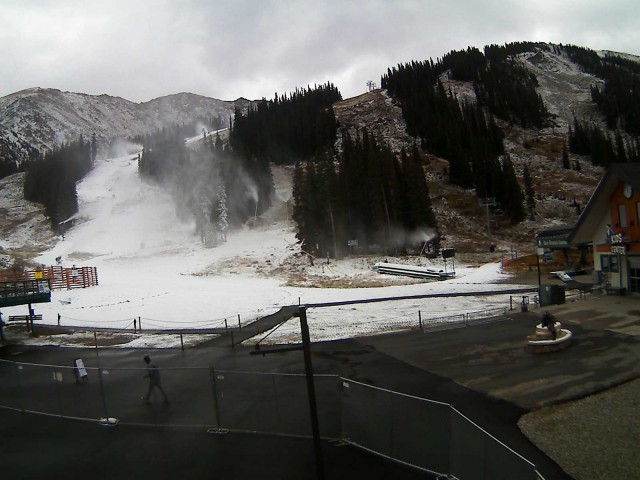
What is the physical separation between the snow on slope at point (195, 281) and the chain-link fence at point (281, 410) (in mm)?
10202

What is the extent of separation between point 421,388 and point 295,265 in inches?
1659

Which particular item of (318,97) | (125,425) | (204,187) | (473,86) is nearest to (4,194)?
(204,187)

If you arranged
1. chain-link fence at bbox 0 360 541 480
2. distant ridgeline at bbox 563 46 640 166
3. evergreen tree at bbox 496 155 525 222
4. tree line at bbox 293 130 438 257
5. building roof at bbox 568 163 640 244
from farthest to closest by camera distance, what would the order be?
1. distant ridgeline at bbox 563 46 640 166
2. evergreen tree at bbox 496 155 525 222
3. tree line at bbox 293 130 438 257
4. building roof at bbox 568 163 640 244
5. chain-link fence at bbox 0 360 541 480

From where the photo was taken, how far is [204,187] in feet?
286

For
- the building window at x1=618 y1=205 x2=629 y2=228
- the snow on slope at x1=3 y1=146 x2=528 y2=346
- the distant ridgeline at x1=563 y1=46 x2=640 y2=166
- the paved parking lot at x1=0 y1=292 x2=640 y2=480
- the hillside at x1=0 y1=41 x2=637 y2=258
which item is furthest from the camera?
the distant ridgeline at x1=563 y1=46 x2=640 y2=166

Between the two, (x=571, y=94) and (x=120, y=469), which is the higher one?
(x=571, y=94)

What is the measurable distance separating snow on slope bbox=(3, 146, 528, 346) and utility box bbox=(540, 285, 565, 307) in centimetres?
347

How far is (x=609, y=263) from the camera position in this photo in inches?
1038

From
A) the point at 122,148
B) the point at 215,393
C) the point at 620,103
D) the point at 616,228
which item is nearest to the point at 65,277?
the point at 215,393

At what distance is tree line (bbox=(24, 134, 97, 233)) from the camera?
94.4 m

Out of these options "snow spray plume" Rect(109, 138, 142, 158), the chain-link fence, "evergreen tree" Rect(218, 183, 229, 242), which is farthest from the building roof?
"snow spray plume" Rect(109, 138, 142, 158)

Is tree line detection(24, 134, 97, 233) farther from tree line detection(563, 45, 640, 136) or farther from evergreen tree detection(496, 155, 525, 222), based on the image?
tree line detection(563, 45, 640, 136)

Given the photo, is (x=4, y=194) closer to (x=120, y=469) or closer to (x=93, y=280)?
(x=93, y=280)

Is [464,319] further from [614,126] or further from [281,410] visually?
[614,126]
